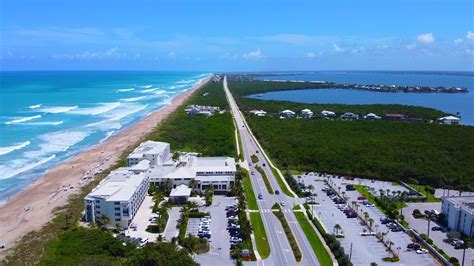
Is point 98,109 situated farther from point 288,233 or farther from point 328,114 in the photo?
point 288,233

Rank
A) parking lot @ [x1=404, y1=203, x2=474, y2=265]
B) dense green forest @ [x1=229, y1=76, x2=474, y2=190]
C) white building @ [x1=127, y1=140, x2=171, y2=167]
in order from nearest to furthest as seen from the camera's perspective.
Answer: parking lot @ [x1=404, y1=203, x2=474, y2=265] → dense green forest @ [x1=229, y1=76, x2=474, y2=190] → white building @ [x1=127, y1=140, x2=171, y2=167]

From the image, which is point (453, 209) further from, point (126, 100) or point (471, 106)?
point (126, 100)

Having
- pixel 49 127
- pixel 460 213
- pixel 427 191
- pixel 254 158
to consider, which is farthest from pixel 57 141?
pixel 460 213

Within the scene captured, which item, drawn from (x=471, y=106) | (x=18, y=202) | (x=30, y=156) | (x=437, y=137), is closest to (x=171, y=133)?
(x=30, y=156)

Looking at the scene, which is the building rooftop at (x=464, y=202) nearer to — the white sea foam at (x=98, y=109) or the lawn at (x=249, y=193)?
the lawn at (x=249, y=193)

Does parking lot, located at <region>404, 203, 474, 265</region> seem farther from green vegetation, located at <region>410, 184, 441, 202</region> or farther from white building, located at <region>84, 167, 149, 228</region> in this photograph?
white building, located at <region>84, 167, 149, 228</region>

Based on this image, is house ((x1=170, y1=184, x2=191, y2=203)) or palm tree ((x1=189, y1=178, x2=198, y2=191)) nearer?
house ((x1=170, y1=184, x2=191, y2=203))

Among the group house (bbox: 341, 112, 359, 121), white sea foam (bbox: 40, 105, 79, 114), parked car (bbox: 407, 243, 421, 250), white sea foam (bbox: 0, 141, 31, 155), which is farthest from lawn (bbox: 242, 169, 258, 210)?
white sea foam (bbox: 40, 105, 79, 114)

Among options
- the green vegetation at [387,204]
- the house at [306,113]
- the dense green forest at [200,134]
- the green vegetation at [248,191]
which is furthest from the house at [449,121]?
the green vegetation at [248,191]
